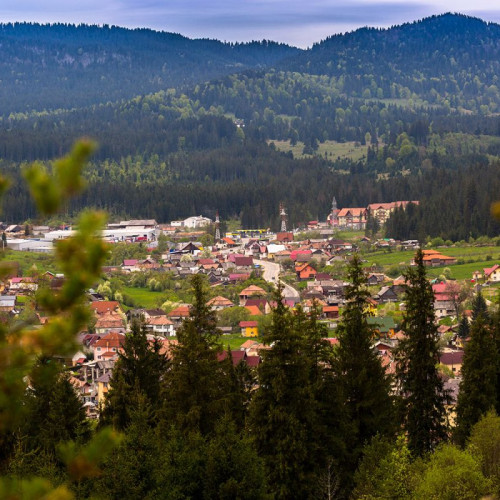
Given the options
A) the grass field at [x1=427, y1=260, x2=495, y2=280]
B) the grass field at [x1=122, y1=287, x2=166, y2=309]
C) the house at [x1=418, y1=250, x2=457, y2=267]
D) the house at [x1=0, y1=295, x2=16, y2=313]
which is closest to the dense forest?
the house at [x1=418, y1=250, x2=457, y2=267]

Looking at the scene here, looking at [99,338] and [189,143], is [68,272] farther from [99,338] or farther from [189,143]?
[189,143]

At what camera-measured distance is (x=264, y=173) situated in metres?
134

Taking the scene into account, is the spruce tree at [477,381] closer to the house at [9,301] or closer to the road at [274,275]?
the house at [9,301]

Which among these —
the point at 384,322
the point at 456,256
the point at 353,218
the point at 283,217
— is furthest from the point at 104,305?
the point at 353,218

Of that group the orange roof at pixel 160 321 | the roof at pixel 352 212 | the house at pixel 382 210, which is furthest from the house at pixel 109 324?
the roof at pixel 352 212

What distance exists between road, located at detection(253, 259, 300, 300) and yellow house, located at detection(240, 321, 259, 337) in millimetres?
6909

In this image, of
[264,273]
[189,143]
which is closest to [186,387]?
[264,273]

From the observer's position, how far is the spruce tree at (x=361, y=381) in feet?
59.7

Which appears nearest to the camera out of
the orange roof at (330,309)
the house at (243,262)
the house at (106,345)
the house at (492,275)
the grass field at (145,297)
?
the house at (106,345)

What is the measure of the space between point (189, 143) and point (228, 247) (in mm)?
72162

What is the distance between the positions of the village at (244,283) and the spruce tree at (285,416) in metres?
2.82

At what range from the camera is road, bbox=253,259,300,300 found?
194 ft

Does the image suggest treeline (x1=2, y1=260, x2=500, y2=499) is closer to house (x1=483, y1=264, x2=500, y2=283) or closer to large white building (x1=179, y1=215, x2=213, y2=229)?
house (x1=483, y1=264, x2=500, y2=283)

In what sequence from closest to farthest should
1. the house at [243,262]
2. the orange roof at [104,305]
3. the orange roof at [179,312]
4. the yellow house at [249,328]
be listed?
the yellow house at [249,328]
the orange roof at [179,312]
the orange roof at [104,305]
the house at [243,262]
